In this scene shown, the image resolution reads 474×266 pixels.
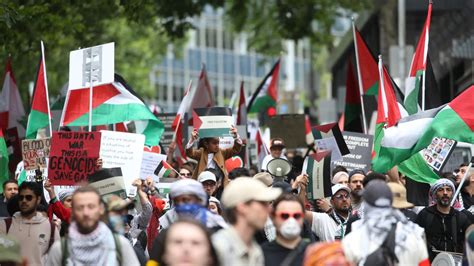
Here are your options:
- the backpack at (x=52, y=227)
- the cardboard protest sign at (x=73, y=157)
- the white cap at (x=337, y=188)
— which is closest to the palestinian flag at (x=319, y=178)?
the white cap at (x=337, y=188)

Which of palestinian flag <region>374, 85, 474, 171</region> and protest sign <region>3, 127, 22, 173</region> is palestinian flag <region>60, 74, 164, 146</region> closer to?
protest sign <region>3, 127, 22, 173</region>

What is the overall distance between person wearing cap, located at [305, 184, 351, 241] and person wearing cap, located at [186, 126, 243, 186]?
1988 mm

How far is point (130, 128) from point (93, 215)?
39.6 feet

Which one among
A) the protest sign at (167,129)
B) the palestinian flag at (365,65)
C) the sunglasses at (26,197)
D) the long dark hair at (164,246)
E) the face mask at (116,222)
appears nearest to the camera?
the long dark hair at (164,246)

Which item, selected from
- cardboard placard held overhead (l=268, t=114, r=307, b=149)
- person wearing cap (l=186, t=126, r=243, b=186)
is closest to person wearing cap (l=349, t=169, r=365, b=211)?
person wearing cap (l=186, t=126, r=243, b=186)

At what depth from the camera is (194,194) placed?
11305 mm

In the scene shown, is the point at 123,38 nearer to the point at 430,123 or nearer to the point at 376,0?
the point at 376,0

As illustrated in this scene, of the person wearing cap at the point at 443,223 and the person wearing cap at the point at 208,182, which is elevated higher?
the person wearing cap at the point at 208,182

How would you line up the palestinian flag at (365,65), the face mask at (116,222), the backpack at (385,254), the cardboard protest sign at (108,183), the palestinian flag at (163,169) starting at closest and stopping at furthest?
the backpack at (385,254) → the face mask at (116,222) → the cardboard protest sign at (108,183) → the palestinian flag at (163,169) → the palestinian flag at (365,65)

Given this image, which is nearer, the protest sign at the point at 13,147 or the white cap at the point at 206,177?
the white cap at the point at 206,177

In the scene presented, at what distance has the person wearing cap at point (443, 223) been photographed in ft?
49.1

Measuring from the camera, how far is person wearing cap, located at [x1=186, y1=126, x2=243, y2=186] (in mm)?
17094

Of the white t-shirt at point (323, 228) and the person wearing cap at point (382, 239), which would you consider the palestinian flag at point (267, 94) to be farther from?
the person wearing cap at point (382, 239)

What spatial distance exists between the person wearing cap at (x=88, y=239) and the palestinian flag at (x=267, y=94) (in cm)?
1584
